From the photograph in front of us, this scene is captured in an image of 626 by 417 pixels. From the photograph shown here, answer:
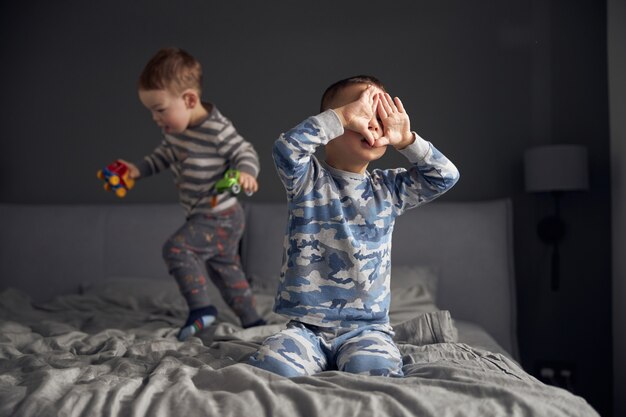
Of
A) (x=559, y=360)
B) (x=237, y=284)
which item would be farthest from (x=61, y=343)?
(x=559, y=360)

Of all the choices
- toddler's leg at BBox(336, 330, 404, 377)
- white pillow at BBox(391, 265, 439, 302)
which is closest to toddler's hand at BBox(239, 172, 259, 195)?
toddler's leg at BBox(336, 330, 404, 377)

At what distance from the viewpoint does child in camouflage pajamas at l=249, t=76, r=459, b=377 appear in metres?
1.33

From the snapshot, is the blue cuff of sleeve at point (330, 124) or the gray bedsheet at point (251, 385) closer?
the gray bedsheet at point (251, 385)

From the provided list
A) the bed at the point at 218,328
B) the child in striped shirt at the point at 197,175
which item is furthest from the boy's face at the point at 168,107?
the bed at the point at 218,328

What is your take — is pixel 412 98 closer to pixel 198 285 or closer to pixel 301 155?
pixel 198 285

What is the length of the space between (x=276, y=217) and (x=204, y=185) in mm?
912

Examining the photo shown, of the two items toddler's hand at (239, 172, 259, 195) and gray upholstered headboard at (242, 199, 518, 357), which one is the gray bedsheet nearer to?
toddler's hand at (239, 172, 259, 195)

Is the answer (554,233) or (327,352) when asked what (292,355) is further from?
(554,233)

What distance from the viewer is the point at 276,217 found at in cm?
292

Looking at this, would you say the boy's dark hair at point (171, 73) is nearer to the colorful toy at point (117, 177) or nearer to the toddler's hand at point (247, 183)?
the colorful toy at point (117, 177)

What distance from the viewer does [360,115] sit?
1341 millimetres

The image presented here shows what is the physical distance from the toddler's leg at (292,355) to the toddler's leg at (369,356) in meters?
0.05

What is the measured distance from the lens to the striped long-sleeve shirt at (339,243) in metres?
1.39

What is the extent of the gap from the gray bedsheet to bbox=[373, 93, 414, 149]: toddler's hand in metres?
0.47
